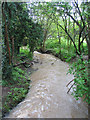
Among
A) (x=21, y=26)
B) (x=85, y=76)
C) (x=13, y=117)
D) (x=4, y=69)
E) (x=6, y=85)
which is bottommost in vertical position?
(x=13, y=117)

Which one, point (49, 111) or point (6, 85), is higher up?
point (6, 85)

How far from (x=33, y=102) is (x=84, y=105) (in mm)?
1565

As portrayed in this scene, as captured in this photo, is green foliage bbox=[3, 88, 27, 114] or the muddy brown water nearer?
the muddy brown water

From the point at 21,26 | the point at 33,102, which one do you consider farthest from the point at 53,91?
the point at 21,26

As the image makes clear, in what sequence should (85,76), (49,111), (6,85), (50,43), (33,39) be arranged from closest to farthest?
(85,76), (49,111), (6,85), (33,39), (50,43)

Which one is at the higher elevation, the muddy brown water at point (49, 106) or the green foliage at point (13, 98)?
the green foliage at point (13, 98)

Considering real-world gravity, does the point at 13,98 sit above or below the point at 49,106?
above

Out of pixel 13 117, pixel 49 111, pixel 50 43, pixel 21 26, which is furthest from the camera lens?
pixel 50 43

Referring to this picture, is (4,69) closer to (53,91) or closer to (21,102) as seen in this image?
(21,102)

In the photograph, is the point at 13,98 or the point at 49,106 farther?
the point at 13,98

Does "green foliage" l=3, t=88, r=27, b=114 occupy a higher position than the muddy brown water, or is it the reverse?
"green foliage" l=3, t=88, r=27, b=114

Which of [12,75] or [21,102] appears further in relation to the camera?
[12,75]

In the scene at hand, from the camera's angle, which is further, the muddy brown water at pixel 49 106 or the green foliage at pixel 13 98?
the green foliage at pixel 13 98

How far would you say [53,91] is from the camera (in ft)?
13.3
